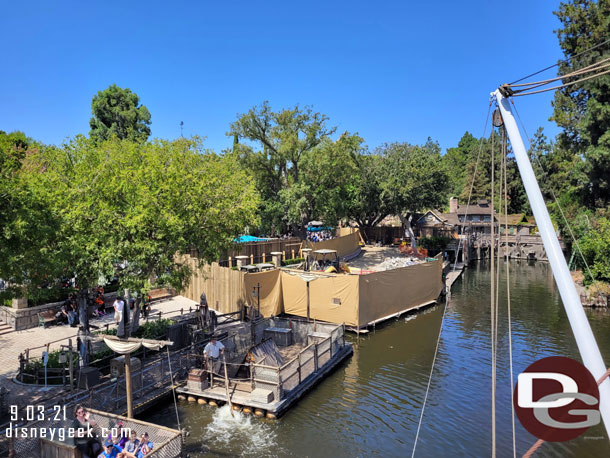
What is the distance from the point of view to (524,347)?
21.2 m

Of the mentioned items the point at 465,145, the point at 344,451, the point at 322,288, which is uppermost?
the point at 465,145

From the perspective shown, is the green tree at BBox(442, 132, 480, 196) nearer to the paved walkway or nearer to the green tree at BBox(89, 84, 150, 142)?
the green tree at BBox(89, 84, 150, 142)

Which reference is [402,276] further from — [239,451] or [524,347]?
[239,451]

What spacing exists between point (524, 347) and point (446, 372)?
6.15m

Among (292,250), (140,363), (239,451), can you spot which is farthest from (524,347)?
(292,250)

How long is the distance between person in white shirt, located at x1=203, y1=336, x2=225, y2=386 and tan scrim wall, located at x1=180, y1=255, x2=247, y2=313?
8.29 metres

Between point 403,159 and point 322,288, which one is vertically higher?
point 403,159

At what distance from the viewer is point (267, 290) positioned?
24.2m

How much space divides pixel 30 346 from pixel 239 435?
1101 cm

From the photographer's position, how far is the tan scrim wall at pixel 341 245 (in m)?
37.7

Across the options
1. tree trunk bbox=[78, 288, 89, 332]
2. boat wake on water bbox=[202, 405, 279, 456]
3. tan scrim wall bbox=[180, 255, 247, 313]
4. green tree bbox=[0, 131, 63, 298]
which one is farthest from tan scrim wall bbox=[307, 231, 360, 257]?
green tree bbox=[0, 131, 63, 298]

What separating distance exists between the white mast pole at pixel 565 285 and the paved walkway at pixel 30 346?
46.0ft

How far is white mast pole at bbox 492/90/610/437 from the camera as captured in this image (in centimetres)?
472

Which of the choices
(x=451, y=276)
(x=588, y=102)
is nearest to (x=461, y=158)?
(x=588, y=102)
